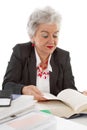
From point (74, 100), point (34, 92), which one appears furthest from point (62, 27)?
point (74, 100)

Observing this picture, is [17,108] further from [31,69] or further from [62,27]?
[62,27]

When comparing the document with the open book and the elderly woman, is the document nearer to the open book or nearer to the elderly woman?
the open book

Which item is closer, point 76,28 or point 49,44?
point 49,44

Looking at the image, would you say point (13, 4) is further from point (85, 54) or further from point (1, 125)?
point (1, 125)

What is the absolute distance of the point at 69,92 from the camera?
171 cm

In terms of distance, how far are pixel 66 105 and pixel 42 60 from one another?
729mm

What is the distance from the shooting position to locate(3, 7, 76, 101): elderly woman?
214 centimetres

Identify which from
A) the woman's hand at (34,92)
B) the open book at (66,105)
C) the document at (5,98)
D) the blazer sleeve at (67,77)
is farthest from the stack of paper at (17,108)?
the blazer sleeve at (67,77)

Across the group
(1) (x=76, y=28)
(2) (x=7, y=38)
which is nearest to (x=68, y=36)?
(1) (x=76, y=28)

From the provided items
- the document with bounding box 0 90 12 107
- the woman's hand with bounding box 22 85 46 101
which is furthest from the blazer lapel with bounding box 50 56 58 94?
the document with bounding box 0 90 12 107

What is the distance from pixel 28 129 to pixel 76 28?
244cm

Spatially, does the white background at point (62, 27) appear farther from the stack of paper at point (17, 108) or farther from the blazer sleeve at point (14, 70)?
the stack of paper at point (17, 108)

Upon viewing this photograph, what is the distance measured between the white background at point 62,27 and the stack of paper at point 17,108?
193 centimetres

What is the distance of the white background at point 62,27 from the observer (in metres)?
3.18
